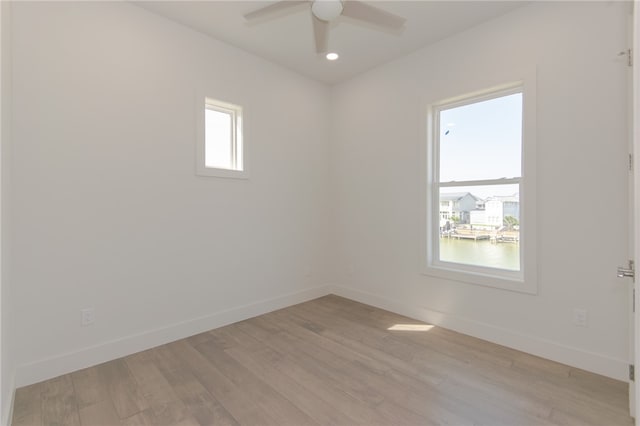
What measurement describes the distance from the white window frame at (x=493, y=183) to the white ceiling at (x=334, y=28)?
68 centimetres

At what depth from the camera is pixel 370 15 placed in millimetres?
2072

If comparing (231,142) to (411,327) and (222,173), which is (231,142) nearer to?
(222,173)

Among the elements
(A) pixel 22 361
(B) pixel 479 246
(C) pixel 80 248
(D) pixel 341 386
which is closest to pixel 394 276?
(B) pixel 479 246

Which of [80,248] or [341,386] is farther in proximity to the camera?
[80,248]

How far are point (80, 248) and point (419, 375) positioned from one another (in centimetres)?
280

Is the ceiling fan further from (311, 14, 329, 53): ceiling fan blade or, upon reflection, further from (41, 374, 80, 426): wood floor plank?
(41, 374, 80, 426): wood floor plank

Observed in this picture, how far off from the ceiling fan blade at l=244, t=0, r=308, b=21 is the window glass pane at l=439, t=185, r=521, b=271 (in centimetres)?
233

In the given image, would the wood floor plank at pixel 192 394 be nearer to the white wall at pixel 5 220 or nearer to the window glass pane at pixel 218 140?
the white wall at pixel 5 220

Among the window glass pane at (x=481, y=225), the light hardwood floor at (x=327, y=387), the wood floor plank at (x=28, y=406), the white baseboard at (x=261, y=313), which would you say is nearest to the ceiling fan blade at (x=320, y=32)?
the window glass pane at (x=481, y=225)

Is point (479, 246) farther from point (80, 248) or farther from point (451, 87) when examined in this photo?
point (80, 248)

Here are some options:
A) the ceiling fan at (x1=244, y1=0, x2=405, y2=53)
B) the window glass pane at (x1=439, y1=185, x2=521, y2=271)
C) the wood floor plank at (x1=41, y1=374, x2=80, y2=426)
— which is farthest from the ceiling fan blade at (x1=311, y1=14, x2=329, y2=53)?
the wood floor plank at (x1=41, y1=374, x2=80, y2=426)

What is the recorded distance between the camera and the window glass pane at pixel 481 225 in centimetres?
279

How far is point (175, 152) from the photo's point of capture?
112 inches

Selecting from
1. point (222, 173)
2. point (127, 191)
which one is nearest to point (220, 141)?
point (222, 173)
